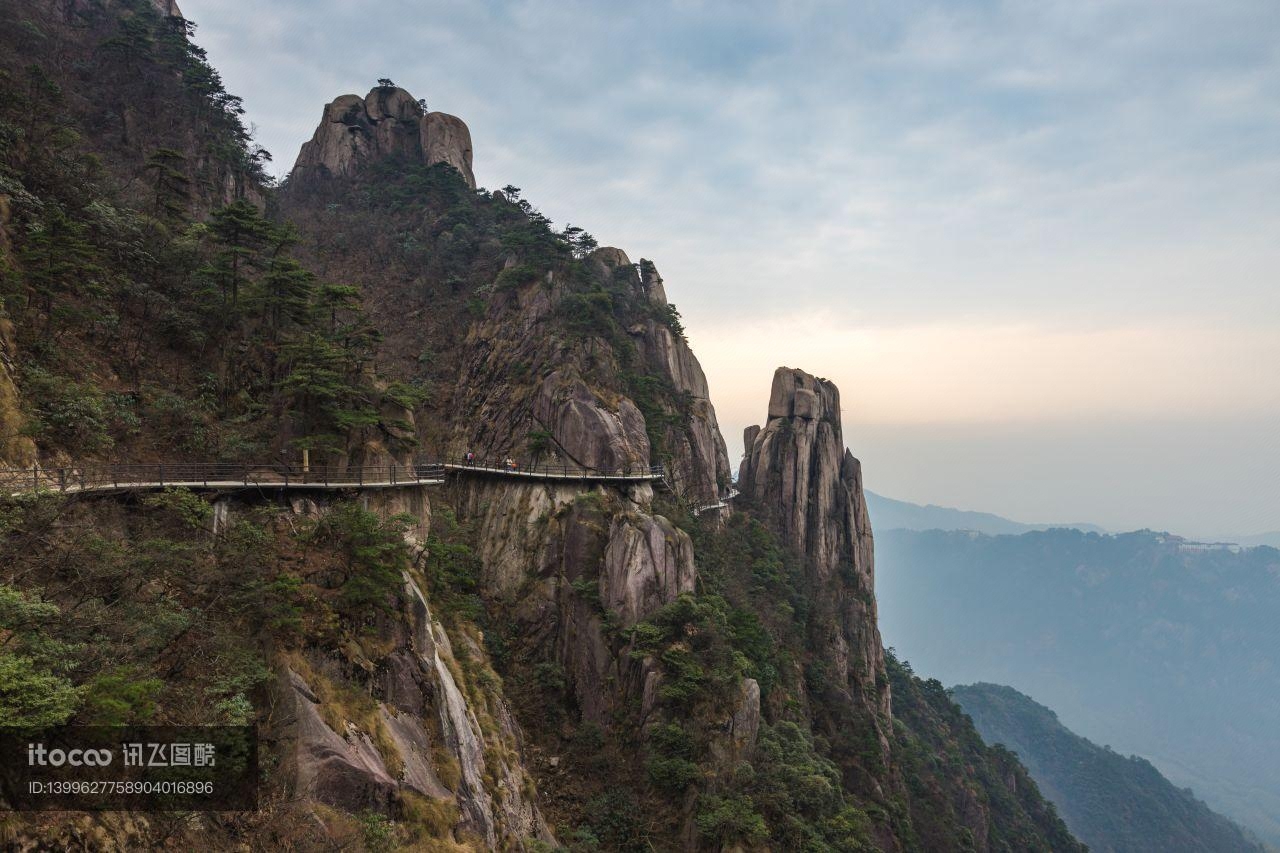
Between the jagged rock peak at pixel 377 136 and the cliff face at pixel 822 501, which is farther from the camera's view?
the jagged rock peak at pixel 377 136

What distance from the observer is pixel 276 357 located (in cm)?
2791

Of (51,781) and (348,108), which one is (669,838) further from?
(348,108)

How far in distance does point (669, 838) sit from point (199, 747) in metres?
22.8

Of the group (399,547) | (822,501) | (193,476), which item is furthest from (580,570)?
(822,501)

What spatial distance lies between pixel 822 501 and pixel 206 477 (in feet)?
210

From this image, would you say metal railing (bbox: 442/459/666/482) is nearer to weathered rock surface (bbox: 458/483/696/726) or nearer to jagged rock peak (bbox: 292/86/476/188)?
weathered rock surface (bbox: 458/483/696/726)

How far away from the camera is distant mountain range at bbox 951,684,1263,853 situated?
129 m

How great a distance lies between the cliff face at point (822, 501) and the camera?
66.8 m

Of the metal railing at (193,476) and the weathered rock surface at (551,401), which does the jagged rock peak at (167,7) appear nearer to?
the weathered rock surface at (551,401)

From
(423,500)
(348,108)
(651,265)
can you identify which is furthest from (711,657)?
(348,108)

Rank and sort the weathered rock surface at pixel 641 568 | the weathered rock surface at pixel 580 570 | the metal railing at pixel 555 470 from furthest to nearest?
the metal railing at pixel 555 470 < the weathered rock surface at pixel 641 568 < the weathered rock surface at pixel 580 570

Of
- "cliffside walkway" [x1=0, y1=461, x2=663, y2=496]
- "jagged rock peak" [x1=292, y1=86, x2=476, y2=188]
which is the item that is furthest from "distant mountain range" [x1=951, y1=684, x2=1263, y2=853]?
"jagged rock peak" [x1=292, y1=86, x2=476, y2=188]

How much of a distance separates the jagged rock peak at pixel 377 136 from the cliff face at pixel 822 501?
181 ft

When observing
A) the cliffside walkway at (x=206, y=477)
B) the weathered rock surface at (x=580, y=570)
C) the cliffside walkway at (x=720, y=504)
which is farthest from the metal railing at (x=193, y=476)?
the cliffside walkway at (x=720, y=504)
